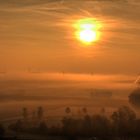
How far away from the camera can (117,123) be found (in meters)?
28.7

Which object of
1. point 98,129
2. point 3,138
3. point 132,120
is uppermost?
point 132,120

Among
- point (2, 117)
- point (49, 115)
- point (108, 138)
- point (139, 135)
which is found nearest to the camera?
point (108, 138)

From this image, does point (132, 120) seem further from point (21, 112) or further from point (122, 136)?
point (21, 112)

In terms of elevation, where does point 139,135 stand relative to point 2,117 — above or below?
below

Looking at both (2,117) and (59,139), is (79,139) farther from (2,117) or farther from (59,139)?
(2,117)

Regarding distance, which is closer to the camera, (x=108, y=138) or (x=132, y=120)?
(x=108, y=138)

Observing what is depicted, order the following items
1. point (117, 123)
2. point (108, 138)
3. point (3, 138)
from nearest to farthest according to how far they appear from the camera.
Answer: point (3, 138) < point (108, 138) < point (117, 123)

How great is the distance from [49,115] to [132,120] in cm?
917

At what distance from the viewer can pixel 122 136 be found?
23.2 metres

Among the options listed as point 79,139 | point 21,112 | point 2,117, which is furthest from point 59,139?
point 21,112

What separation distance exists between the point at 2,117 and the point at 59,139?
43.0ft

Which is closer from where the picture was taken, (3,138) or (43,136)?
(3,138)

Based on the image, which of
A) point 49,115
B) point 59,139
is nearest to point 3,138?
point 59,139

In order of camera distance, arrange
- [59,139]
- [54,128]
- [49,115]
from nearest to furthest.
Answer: [59,139]
[54,128]
[49,115]
